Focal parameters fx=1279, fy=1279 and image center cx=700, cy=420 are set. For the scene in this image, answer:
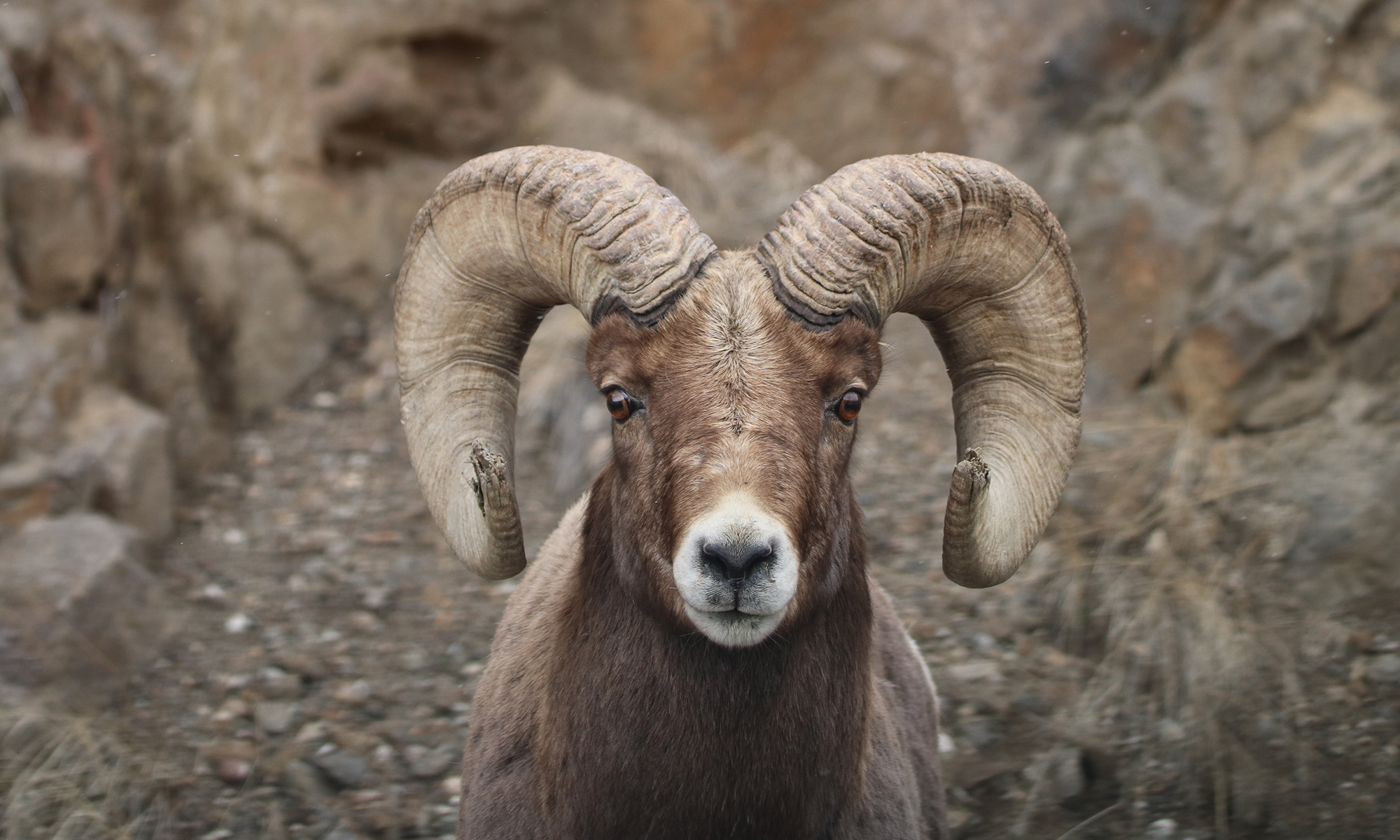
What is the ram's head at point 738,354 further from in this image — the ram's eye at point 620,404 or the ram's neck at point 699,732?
the ram's neck at point 699,732

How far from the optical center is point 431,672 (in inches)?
292

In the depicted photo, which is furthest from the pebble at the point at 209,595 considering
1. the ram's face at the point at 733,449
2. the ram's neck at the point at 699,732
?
the ram's face at the point at 733,449

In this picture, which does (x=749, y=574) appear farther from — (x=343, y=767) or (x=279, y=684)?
(x=279, y=684)

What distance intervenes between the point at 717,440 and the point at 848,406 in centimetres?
61

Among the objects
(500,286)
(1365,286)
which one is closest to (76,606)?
(500,286)

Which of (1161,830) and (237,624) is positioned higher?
(237,624)

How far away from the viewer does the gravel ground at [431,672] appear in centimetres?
616

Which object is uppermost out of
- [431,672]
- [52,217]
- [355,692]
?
[52,217]

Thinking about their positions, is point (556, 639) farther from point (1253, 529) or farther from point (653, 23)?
point (653, 23)

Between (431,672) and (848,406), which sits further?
(431,672)

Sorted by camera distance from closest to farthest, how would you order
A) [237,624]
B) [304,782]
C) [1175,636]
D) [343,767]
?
[304,782] → [343,767] → [1175,636] → [237,624]

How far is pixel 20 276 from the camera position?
7.85 metres

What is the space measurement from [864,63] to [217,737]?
30.1ft

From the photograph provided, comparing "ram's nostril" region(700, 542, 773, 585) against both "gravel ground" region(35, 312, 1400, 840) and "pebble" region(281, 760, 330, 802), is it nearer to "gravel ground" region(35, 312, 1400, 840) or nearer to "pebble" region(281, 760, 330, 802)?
"gravel ground" region(35, 312, 1400, 840)
